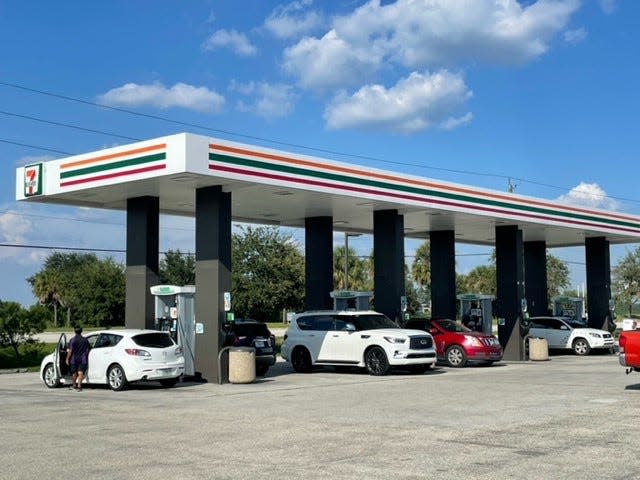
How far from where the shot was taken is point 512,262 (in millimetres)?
32438

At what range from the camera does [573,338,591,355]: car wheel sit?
33094mm

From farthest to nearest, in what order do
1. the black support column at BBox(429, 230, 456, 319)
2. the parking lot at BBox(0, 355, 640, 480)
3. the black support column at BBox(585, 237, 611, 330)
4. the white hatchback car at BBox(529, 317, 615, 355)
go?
1. the black support column at BBox(585, 237, 611, 330)
2. the black support column at BBox(429, 230, 456, 319)
3. the white hatchback car at BBox(529, 317, 615, 355)
4. the parking lot at BBox(0, 355, 640, 480)

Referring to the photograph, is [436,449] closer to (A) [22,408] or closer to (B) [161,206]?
(A) [22,408]

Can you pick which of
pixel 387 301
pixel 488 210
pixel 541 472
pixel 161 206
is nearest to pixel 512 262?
pixel 488 210

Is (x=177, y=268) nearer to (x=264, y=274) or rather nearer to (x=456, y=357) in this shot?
(x=264, y=274)

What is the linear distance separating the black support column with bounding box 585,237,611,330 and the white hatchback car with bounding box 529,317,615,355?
20.7ft

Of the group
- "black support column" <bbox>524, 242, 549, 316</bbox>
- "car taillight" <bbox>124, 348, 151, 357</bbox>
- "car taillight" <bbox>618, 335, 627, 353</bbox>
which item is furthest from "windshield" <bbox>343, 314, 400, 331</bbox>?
"black support column" <bbox>524, 242, 549, 316</bbox>

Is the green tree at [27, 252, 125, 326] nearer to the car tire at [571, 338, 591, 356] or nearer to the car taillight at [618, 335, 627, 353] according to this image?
the car tire at [571, 338, 591, 356]

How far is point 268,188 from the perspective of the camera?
75.3ft

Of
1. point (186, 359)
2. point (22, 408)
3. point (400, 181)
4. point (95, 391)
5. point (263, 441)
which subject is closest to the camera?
point (263, 441)

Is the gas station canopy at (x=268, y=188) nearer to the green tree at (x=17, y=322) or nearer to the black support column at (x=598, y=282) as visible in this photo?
the black support column at (x=598, y=282)

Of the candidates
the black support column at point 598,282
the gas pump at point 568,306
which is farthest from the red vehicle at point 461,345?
the gas pump at point 568,306

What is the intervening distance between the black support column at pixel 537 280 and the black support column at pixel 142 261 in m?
22.4

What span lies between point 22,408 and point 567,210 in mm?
24359
